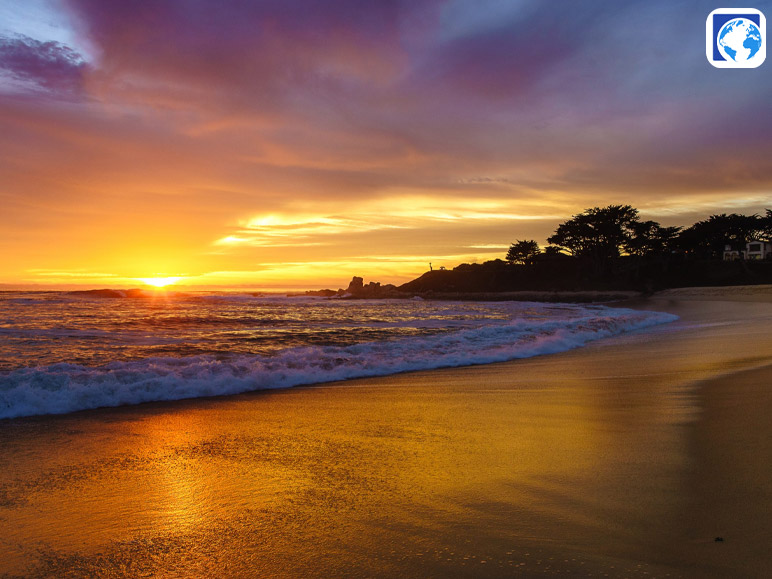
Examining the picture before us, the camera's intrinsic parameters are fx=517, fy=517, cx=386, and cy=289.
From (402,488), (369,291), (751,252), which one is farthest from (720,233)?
(402,488)

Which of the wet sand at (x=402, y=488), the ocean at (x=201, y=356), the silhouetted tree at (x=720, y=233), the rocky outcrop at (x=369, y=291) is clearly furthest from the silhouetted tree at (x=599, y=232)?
the wet sand at (x=402, y=488)

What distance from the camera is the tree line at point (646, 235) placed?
71.5 meters

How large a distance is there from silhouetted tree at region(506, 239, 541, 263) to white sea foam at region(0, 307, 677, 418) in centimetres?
7576

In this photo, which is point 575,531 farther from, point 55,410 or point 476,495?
point 55,410

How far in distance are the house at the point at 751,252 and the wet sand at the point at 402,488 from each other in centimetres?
8404

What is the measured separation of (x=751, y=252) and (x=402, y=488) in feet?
344

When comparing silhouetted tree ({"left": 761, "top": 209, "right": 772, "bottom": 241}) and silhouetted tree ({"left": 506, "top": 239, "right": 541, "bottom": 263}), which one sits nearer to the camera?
silhouetted tree ({"left": 761, "top": 209, "right": 772, "bottom": 241})

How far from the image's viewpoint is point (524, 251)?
88438 millimetres

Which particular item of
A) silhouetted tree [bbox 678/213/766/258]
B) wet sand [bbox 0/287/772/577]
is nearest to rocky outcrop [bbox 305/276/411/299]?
silhouetted tree [bbox 678/213/766/258]

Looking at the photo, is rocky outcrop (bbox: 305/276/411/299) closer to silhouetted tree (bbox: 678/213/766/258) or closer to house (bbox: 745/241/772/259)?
silhouetted tree (bbox: 678/213/766/258)

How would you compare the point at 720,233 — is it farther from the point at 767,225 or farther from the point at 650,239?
the point at 650,239

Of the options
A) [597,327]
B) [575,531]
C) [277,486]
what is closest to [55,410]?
[277,486]

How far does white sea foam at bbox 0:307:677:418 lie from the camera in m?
6.38

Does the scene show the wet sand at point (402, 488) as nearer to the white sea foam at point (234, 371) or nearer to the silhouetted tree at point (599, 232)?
the white sea foam at point (234, 371)
